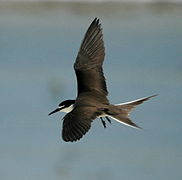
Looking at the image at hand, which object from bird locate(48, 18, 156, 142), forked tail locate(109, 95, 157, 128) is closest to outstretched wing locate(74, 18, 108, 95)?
bird locate(48, 18, 156, 142)

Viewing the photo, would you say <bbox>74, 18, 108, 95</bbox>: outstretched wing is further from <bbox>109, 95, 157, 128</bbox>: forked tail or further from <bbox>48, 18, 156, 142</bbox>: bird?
<bbox>109, 95, 157, 128</bbox>: forked tail

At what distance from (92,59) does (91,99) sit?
12.3 inches

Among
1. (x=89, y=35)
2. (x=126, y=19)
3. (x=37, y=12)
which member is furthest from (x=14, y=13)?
(x=89, y=35)

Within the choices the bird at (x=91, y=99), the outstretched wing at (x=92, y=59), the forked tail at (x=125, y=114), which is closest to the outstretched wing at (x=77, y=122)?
the bird at (x=91, y=99)

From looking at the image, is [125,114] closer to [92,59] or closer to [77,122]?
[77,122]

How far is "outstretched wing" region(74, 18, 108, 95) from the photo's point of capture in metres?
5.96

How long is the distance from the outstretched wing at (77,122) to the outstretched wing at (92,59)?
370 millimetres

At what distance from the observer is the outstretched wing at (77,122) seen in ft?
17.5

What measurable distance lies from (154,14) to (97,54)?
465 centimetres

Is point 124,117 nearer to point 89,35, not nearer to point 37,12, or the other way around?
point 89,35

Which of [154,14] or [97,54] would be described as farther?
[154,14]

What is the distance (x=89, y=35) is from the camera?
19.7ft

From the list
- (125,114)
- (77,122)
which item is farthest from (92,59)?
(77,122)

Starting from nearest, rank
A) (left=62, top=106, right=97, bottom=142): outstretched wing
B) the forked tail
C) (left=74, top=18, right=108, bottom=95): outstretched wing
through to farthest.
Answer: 1. (left=62, top=106, right=97, bottom=142): outstretched wing
2. the forked tail
3. (left=74, top=18, right=108, bottom=95): outstretched wing
